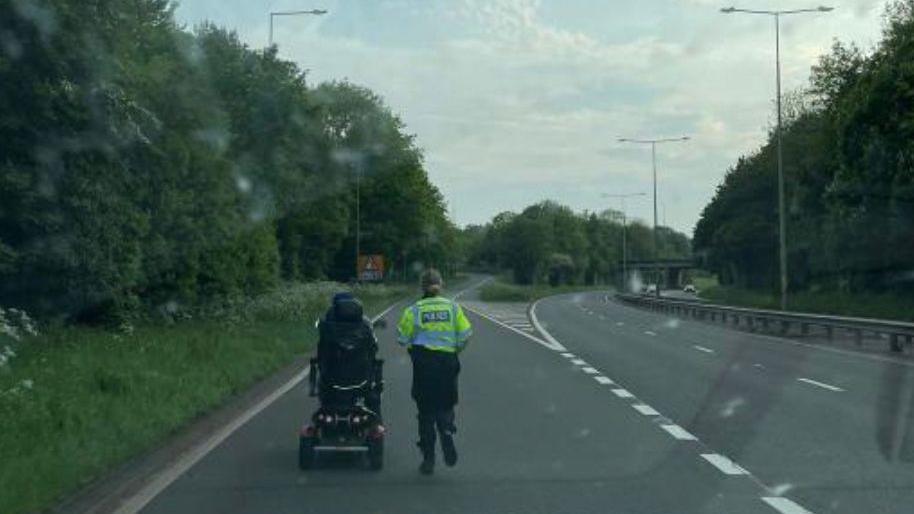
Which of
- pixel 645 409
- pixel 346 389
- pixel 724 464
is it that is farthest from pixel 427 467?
pixel 645 409

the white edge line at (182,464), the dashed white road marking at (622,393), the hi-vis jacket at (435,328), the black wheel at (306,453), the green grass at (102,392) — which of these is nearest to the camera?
the white edge line at (182,464)

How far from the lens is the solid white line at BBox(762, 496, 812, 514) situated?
29.0ft

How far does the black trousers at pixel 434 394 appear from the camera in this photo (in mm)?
10805

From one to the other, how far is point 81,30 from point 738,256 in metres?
81.4

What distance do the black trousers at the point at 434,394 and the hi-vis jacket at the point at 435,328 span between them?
7cm

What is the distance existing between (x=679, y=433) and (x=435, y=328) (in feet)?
11.6

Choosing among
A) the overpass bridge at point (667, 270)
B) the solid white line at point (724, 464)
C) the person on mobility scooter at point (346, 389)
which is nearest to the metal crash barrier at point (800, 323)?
the solid white line at point (724, 464)

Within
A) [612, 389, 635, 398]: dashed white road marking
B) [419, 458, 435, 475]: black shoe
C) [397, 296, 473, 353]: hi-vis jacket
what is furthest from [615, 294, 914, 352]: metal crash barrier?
[419, 458, 435, 475]: black shoe

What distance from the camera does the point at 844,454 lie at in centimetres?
1177

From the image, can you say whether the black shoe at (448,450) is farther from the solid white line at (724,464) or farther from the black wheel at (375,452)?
the solid white line at (724,464)

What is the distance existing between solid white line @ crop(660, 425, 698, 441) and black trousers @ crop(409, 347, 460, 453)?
2.97 meters

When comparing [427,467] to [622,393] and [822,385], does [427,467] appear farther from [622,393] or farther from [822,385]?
[822,385]

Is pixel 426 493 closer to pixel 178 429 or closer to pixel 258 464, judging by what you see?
pixel 258 464

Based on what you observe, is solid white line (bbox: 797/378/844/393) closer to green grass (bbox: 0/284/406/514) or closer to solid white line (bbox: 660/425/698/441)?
solid white line (bbox: 660/425/698/441)
